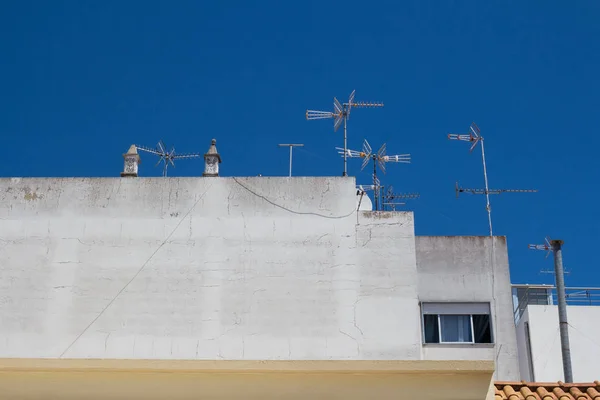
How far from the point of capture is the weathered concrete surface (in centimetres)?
2347

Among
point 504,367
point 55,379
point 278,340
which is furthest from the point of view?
point 504,367

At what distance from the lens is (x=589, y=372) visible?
2555 centimetres

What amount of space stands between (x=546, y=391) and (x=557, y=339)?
523 inches

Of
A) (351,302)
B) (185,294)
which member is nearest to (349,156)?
(351,302)

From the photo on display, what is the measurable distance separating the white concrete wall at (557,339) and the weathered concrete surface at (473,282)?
2687 mm

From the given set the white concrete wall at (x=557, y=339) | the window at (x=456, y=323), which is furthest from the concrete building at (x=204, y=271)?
the white concrete wall at (x=557, y=339)

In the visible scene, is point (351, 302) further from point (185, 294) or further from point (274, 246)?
point (185, 294)

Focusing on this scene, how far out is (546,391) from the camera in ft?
44.0

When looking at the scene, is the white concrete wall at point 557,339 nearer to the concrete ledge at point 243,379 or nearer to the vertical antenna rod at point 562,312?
the vertical antenna rod at point 562,312

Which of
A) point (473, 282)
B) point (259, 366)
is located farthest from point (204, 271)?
point (259, 366)

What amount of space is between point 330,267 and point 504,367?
18.4ft

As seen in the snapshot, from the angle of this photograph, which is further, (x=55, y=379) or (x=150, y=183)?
(x=150, y=183)

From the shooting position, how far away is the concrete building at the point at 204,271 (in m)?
21.3

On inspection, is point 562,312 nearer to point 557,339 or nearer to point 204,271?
point 557,339
